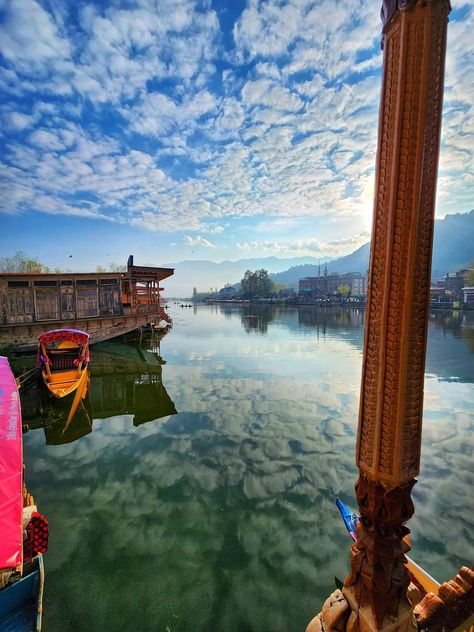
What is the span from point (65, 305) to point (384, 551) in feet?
82.7

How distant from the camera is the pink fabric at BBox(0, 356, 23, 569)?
10.9ft

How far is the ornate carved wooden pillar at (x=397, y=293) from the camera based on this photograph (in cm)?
170

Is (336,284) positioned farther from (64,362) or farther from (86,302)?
(64,362)

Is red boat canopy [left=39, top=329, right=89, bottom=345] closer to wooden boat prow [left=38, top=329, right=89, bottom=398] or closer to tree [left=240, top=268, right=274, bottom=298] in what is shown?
wooden boat prow [left=38, top=329, right=89, bottom=398]

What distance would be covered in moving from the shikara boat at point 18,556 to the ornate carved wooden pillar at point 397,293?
3.76 m

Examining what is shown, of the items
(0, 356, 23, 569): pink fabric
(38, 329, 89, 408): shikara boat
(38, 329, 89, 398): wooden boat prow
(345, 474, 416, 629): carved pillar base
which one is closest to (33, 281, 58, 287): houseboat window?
(38, 329, 89, 398): wooden boat prow

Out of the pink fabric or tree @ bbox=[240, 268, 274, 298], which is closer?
the pink fabric

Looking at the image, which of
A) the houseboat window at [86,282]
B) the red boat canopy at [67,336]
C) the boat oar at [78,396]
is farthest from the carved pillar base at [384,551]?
the houseboat window at [86,282]

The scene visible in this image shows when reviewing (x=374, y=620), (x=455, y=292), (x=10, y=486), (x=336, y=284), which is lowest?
(x=10, y=486)

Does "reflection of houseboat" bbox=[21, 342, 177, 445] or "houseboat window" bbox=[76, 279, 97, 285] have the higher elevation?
"houseboat window" bbox=[76, 279, 97, 285]

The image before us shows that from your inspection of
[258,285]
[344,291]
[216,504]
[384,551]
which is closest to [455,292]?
[344,291]

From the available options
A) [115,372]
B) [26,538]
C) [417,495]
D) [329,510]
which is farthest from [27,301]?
[417,495]

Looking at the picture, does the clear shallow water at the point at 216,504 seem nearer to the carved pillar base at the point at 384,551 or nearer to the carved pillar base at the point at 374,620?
the carved pillar base at the point at 374,620

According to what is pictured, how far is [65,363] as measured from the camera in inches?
637
